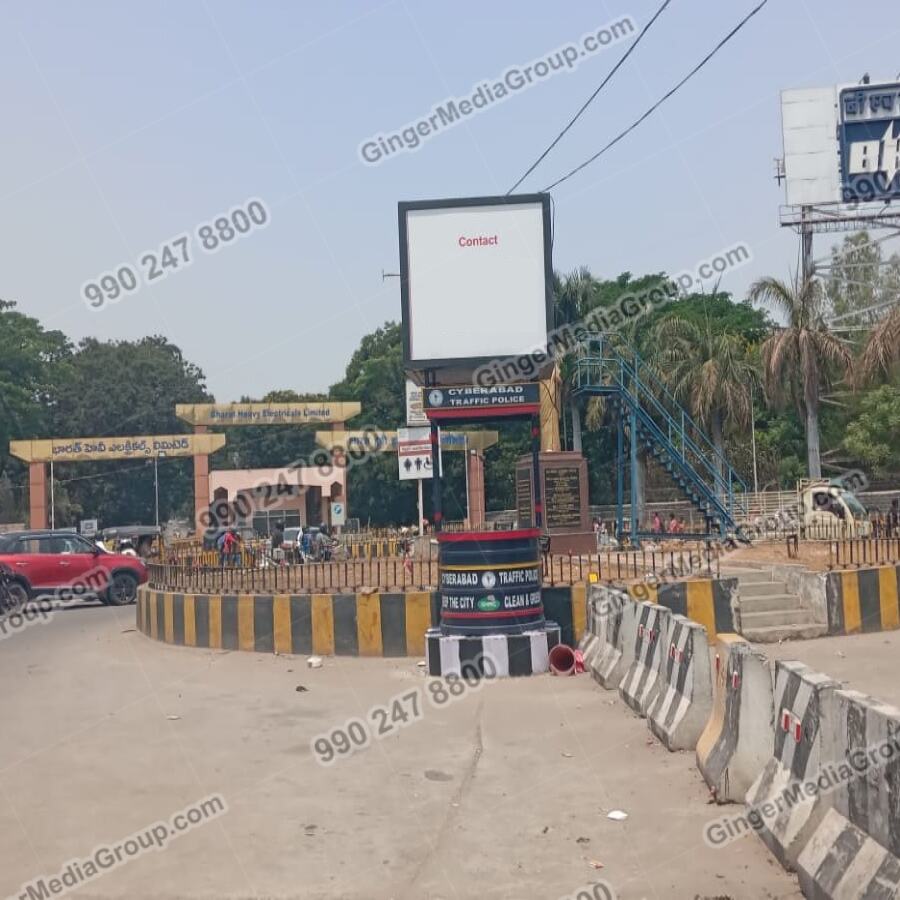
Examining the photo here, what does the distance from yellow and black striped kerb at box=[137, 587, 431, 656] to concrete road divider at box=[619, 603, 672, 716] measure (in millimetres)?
3995

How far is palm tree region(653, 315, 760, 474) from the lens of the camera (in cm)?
4272

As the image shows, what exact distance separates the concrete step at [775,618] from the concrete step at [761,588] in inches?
18.2

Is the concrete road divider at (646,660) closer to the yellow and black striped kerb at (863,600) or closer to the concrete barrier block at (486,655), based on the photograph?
the concrete barrier block at (486,655)

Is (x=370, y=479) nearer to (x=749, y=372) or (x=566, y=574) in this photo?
(x=749, y=372)

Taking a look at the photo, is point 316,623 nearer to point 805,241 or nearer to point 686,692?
point 686,692

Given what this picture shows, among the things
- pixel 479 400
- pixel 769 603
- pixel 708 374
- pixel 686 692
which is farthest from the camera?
pixel 708 374

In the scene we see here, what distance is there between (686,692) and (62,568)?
1809 cm

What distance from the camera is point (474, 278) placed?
1412cm

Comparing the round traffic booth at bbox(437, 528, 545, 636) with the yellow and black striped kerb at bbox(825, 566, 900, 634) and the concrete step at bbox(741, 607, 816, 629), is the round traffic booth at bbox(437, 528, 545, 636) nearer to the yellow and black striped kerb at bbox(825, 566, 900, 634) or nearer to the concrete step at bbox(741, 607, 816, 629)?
the concrete step at bbox(741, 607, 816, 629)

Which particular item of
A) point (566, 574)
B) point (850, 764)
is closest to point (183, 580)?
point (566, 574)

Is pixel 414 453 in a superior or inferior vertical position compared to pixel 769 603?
superior

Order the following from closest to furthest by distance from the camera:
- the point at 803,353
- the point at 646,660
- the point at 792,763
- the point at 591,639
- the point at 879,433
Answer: the point at 792,763, the point at 646,660, the point at 591,639, the point at 803,353, the point at 879,433

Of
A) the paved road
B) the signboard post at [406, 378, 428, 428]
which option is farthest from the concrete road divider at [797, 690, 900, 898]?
the signboard post at [406, 378, 428, 428]

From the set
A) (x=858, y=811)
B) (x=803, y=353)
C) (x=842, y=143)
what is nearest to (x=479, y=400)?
(x=858, y=811)
